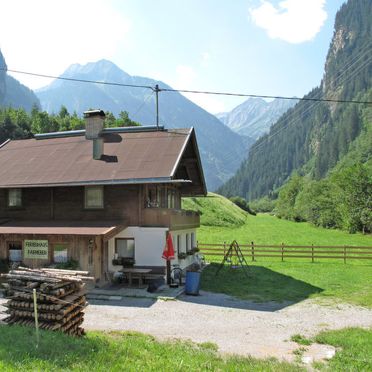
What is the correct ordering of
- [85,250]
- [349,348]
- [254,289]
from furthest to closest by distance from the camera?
[254,289], [85,250], [349,348]

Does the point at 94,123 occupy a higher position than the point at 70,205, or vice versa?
the point at 94,123

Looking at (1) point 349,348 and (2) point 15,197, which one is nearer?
(1) point 349,348

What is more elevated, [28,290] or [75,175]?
[75,175]

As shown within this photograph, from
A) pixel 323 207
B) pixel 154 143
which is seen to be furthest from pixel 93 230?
pixel 323 207

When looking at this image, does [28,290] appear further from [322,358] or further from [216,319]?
[322,358]

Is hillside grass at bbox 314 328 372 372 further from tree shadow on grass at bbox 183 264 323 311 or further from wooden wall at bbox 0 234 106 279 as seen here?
wooden wall at bbox 0 234 106 279

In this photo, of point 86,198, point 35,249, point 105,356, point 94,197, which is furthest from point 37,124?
point 105,356

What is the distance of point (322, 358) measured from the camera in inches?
410

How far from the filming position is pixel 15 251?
22.3 metres

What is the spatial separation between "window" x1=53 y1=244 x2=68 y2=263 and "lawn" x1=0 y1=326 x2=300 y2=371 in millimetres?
10272

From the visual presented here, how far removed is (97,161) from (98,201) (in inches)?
93.8

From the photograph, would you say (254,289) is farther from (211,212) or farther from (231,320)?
(211,212)

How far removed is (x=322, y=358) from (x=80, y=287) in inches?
256

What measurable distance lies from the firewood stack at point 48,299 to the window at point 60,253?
921 centimetres
